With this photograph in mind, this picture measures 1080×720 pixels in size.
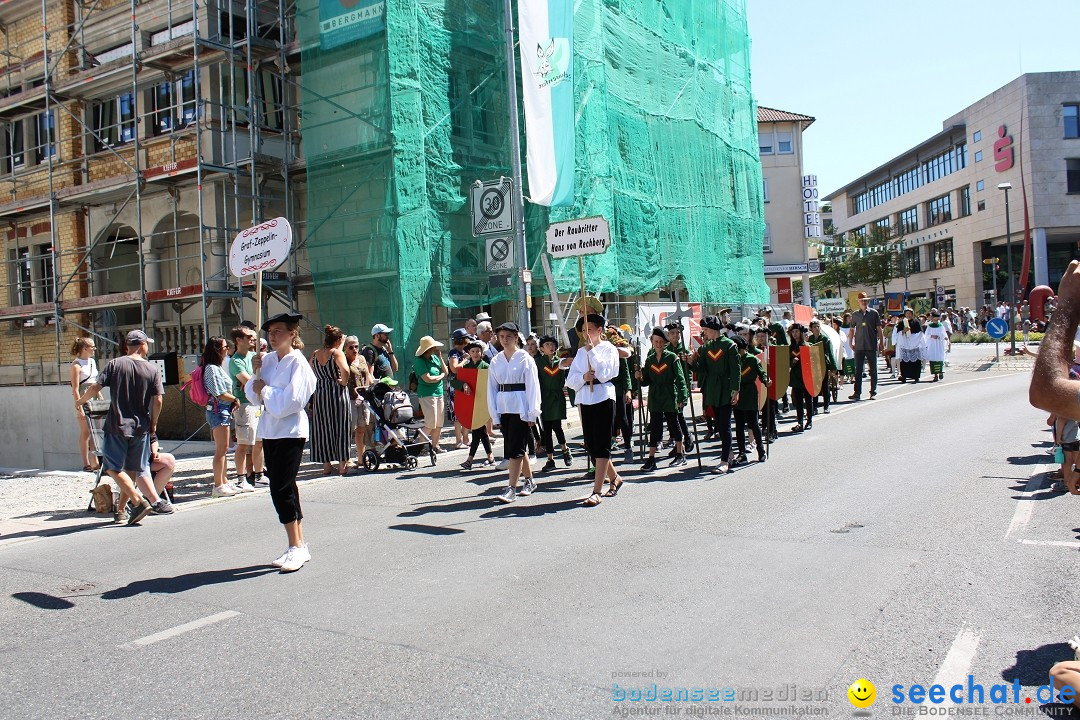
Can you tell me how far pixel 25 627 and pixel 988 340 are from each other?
43867 mm

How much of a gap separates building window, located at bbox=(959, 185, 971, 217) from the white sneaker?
228 feet

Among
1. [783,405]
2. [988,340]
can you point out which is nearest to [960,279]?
[988,340]

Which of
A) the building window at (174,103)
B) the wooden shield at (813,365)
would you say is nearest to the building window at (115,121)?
the building window at (174,103)

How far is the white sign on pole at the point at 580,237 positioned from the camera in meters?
13.4

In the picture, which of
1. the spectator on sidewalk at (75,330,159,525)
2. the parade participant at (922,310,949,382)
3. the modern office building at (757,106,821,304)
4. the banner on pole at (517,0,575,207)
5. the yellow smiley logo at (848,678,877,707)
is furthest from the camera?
the modern office building at (757,106,821,304)

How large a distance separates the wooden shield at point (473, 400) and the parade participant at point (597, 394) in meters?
2.59

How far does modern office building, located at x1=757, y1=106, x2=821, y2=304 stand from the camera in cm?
4628

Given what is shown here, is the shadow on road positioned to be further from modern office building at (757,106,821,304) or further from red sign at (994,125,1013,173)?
red sign at (994,125,1013,173)

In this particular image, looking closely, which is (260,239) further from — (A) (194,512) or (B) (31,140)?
(B) (31,140)

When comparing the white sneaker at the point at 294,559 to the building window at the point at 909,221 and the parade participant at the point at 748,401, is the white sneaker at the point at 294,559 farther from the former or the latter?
the building window at the point at 909,221

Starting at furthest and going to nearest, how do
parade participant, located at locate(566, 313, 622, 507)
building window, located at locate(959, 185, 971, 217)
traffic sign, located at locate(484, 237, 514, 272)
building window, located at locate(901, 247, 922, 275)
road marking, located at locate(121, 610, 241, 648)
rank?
building window, located at locate(901, 247, 922, 275), building window, located at locate(959, 185, 971, 217), traffic sign, located at locate(484, 237, 514, 272), parade participant, located at locate(566, 313, 622, 507), road marking, located at locate(121, 610, 241, 648)

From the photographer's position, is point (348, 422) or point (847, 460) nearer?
point (847, 460)


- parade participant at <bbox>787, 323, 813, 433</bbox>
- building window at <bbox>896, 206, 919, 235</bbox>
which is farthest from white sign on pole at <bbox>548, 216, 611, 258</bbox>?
building window at <bbox>896, 206, 919, 235</bbox>

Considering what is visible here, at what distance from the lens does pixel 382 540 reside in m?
7.27
